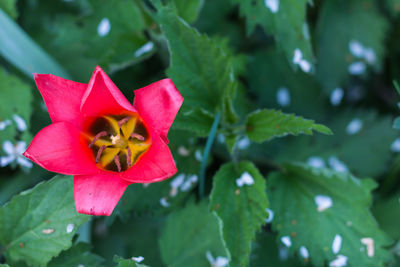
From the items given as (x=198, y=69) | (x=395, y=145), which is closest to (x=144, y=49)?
(x=198, y=69)

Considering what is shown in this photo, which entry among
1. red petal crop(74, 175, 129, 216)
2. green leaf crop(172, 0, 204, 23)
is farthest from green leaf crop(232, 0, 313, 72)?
red petal crop(74, 175, 129, 216)

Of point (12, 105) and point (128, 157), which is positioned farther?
point (12, 105)

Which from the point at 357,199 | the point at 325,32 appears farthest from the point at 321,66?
the point at 357,199

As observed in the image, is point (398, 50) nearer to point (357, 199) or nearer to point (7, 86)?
point (357, 199)

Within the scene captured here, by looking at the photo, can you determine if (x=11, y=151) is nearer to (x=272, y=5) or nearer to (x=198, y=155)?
(x=198, y=155)

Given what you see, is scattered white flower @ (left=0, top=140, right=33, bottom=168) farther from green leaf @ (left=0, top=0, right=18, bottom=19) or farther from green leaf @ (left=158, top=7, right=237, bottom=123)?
green leaf @ (left=158, top=7, right=237, bottom=123)
